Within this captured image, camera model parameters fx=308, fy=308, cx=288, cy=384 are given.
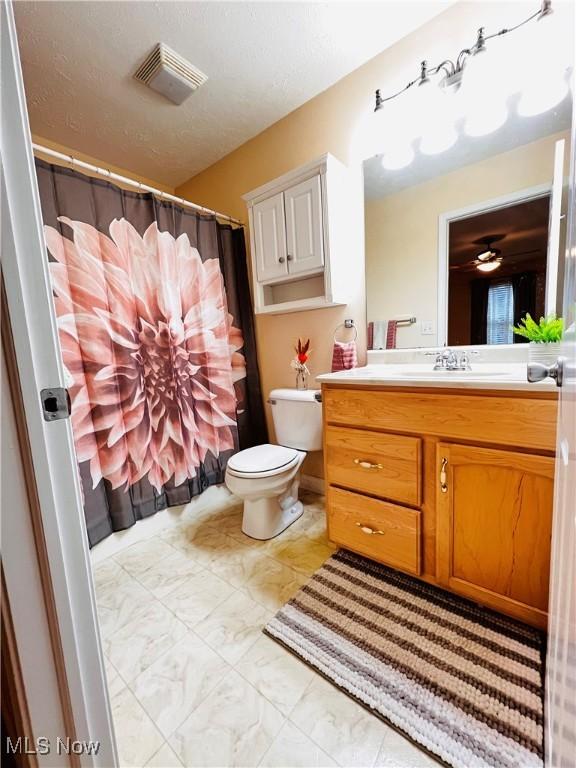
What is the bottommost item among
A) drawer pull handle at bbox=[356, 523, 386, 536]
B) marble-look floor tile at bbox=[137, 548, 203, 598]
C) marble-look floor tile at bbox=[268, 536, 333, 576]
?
marble-look floor tile at bbox=[137, 548, 203, 598]

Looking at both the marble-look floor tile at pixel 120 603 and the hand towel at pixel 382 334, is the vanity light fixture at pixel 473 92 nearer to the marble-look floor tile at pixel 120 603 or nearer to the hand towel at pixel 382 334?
the hand towel at pixel 382 334

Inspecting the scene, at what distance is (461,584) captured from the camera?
42.8 inches

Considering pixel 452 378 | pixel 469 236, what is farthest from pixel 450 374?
pixel 469 236

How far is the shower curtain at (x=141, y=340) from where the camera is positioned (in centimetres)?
136

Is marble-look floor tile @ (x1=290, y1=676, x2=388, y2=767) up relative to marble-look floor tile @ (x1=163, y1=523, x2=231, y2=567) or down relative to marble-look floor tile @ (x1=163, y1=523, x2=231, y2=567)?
down

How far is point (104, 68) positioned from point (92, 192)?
1.93 feet

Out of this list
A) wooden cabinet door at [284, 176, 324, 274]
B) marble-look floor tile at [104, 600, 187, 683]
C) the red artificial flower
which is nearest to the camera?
marble-look floor tile at [104, 600, 187, 683]

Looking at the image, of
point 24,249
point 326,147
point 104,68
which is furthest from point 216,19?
point 24,249

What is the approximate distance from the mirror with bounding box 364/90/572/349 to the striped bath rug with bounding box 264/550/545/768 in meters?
1.08

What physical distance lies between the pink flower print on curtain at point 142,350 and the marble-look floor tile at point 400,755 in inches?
52.7

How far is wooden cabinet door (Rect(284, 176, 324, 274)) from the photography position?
1.56m

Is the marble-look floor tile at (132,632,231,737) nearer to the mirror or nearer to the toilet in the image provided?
the toilet

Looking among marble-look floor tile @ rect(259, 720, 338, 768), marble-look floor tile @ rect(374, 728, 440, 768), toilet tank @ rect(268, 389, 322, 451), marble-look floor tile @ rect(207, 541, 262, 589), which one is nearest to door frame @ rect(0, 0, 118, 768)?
marble-look floor tile @ rect(259, 720, 338, 768)

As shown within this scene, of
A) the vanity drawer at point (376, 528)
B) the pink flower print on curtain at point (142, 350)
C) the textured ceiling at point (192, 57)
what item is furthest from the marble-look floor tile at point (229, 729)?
the textured ceiling at point (192, 57)
